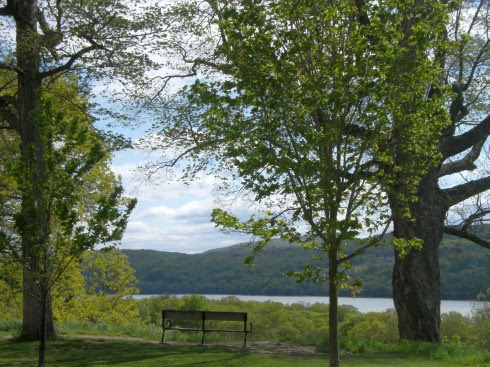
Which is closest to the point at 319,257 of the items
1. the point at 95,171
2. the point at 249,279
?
the point at 95,171

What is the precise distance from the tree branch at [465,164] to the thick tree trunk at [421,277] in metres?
1.70

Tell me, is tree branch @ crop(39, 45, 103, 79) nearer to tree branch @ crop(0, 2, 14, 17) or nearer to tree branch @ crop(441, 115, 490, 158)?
tree branch @ crop(0, 2, 14, 17)

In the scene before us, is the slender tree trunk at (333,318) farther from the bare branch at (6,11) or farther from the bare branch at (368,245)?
the bare branch at (6,11)

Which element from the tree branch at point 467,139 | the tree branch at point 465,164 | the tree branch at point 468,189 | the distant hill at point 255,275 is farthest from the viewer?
the distant hill at point 255,275

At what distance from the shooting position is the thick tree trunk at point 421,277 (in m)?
14.8

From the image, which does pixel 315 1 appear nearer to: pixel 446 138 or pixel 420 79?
pixel 420 79

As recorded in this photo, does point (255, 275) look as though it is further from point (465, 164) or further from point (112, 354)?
point (112, 354)

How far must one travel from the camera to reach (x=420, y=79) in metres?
8.64

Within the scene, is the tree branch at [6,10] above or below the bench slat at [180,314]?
above

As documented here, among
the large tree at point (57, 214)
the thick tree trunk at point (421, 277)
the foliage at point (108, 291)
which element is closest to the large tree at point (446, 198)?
the thick tree trunk at point (421, 277)

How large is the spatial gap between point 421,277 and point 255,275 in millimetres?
47679

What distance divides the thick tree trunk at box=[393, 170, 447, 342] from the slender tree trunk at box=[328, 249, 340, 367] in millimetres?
6519

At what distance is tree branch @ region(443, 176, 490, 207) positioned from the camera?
1612 cm

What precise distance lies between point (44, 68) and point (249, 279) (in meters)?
48.8
